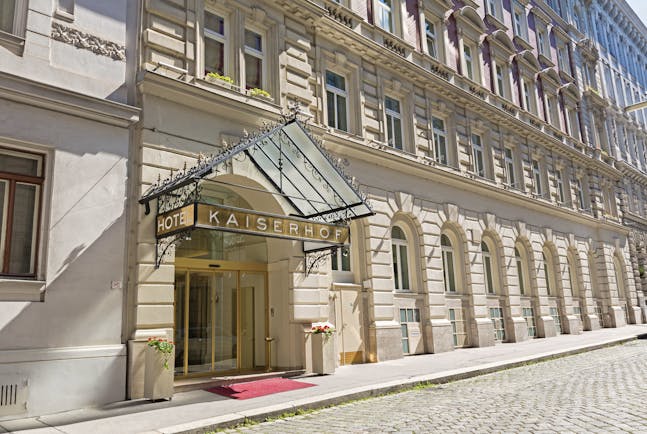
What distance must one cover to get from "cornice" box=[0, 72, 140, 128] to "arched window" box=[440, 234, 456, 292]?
40.3ft

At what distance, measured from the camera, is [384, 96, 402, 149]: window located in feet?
57.2

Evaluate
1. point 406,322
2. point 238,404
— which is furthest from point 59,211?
point 406,322

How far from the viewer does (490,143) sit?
21.8 metres

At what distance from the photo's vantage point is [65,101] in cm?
943

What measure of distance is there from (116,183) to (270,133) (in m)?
3.26

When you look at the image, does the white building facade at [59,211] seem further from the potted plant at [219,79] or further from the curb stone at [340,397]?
the curb stone at [340,397]

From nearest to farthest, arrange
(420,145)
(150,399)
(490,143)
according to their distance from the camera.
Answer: (150,399) < (420,145) < (490,143)

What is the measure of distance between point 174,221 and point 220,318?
3594mm

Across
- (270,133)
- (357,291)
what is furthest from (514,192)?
(270,133)

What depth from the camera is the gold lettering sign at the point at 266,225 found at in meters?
9.16

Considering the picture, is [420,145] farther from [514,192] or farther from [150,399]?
[150,399]

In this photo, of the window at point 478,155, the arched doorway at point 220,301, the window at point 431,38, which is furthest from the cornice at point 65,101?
the window at point 478,155

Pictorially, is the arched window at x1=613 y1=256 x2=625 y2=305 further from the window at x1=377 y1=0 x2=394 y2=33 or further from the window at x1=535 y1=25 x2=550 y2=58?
the window at x1=377 y1=0 x2=394 y2=33

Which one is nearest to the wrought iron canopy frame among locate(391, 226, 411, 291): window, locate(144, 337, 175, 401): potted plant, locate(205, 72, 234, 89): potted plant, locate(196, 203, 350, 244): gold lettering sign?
locate(196, 203, 350, 244): gold lettering sign
